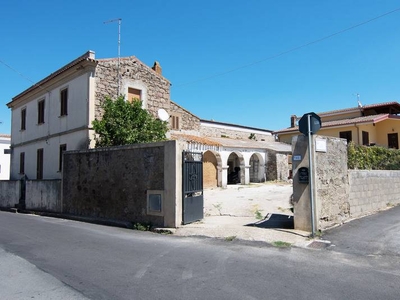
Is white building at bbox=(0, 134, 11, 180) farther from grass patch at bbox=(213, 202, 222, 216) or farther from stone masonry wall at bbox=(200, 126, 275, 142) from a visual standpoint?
grass patch at bbox=(213, 202, 222, 216)

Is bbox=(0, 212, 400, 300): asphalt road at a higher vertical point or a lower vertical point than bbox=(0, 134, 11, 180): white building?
lower

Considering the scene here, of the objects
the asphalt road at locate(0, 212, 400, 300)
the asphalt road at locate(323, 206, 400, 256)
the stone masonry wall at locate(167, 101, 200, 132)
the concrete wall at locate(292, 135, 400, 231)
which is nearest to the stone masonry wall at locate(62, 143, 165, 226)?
the asphalt road at locate(0, 212, 400, 300)

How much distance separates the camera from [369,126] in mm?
27188

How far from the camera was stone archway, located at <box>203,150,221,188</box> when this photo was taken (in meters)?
22.2

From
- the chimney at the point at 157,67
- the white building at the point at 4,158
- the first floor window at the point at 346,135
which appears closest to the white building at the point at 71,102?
the chimney at the point at 157,67

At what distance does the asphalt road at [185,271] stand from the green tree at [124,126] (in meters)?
7.08

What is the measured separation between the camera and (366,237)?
8.14 metres

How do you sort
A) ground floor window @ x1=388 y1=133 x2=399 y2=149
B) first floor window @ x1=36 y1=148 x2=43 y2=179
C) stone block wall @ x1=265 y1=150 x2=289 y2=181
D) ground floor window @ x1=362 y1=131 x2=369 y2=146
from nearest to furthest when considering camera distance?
1. first floor window @ x1=36 y1=148 x2=43 y2=179
2. ground floor window @ x1=362 y1=131 x2=369 y2=146
3. stone block wall @ x1=265 y1=150 x2=289 y2=181
4. ground floor window @ x1=388 y1=133 x2=399 y2=149

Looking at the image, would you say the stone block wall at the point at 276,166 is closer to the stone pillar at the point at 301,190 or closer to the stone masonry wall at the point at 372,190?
the stone masonry wall at the point at 372,190

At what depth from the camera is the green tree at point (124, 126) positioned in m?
14.9

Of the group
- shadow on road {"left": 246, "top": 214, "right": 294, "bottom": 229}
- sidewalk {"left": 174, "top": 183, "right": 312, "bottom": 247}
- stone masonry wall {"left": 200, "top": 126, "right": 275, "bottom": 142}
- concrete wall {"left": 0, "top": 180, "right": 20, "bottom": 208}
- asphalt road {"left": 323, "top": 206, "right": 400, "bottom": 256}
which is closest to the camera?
asphalt road {"left": 323, "top": 206, "right": 400, "bottom": 256}

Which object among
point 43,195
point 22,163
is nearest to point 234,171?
point 43,195

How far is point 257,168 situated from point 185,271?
73.0 feet

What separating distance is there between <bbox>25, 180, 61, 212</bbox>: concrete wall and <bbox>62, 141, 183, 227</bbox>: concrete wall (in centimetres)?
104
